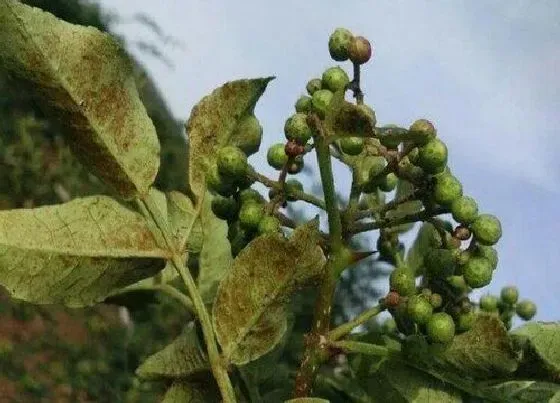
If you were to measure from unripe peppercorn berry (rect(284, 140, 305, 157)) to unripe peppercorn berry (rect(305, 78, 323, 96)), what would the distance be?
67 millimetres

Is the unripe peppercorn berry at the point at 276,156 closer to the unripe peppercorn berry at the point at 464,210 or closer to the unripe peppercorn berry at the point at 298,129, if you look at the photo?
the unripe peppercorn berry at the point at 298,129

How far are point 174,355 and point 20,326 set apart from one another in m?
6.53

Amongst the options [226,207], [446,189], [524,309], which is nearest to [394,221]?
[446,189]

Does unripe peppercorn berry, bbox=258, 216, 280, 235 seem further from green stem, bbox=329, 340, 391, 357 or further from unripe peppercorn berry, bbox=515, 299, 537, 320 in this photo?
unripe peppercorn berry, bbox=515, 299, 537, 320

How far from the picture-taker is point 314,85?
98 centimetres

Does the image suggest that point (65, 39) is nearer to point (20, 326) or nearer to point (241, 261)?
point (241, 261)

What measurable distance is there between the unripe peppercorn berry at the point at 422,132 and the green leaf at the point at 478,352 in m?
0.20

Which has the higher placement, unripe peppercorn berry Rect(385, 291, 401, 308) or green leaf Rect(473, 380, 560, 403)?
unripe peppercorn berry Rect(385, 291, 401, 308)

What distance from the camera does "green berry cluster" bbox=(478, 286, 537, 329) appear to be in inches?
54.6

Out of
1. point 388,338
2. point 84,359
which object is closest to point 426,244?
point 388,338

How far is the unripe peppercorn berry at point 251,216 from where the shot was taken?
0.93 metres

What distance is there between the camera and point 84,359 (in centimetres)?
607

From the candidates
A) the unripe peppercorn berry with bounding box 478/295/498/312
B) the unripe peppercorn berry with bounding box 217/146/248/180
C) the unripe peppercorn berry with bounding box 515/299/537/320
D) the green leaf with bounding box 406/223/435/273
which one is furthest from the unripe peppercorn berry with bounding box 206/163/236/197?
the unripe peppercorn berry with bounding box 515/299/537/320

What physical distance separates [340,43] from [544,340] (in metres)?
0.35
